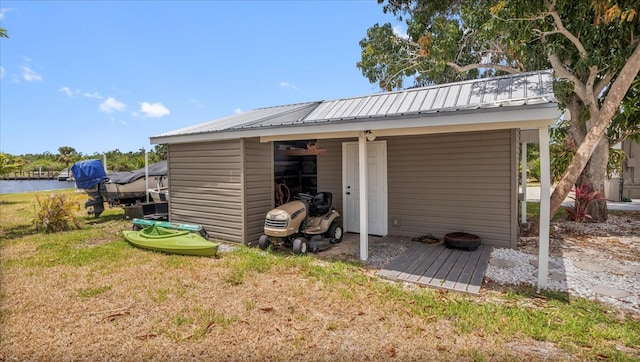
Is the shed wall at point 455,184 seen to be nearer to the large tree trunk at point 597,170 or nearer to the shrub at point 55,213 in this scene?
the large tree trunk at point 597,170

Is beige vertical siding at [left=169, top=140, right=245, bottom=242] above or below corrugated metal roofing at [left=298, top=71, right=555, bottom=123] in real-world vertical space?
below

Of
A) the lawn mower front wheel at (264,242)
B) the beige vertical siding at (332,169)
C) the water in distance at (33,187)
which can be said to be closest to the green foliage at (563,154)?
the beige vertical siding at (332,169)

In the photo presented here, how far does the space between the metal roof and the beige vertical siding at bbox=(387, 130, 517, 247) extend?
75cm

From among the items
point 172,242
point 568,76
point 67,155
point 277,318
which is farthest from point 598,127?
point 67,155

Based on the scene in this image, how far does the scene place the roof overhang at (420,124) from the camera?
133 inches

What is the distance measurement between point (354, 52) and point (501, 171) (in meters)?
9.14

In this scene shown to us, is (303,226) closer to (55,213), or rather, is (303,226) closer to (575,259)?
(575,259)

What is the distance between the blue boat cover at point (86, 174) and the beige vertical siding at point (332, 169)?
6.92 metres

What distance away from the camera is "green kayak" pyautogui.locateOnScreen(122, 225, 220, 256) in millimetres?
4980

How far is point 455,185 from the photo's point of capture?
579 cm

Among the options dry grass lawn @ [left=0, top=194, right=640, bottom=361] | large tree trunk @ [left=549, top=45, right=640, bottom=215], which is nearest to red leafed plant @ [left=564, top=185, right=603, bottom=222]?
large tree trunk @ [left=549, top=45, right=640, bottom=215]

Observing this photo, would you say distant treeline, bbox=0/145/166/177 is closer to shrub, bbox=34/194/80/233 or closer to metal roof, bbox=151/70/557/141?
shrub, bbox=34/194/80/233

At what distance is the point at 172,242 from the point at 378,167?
13.3 ft

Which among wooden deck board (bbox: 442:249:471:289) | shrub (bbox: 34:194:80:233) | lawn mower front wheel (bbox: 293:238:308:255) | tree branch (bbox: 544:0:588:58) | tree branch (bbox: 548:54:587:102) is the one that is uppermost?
tree branch (bbox: 544:0:588:58)
